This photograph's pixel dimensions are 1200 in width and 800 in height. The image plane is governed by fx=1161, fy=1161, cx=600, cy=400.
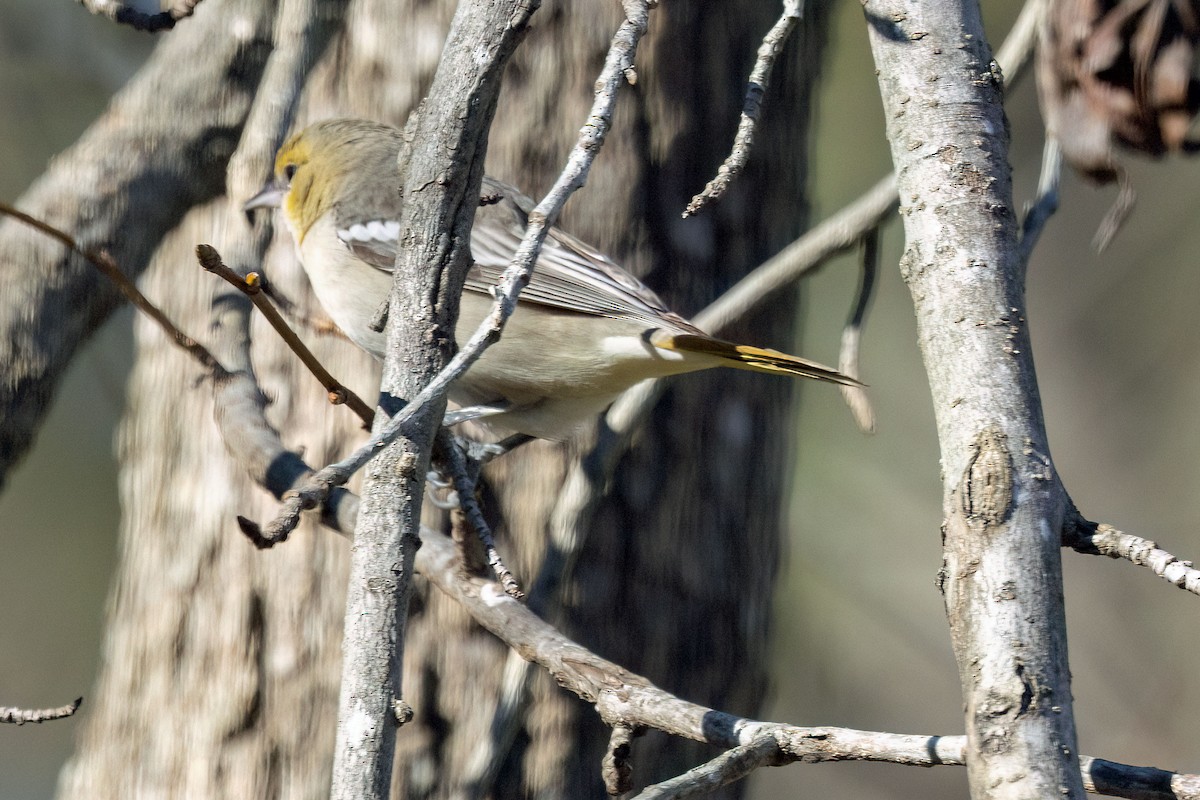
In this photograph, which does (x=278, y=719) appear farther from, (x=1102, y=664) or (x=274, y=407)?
(x=1102, y=664)

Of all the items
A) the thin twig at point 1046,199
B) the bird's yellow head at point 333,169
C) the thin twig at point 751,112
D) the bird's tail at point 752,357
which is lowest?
the thin twig at point 751,112

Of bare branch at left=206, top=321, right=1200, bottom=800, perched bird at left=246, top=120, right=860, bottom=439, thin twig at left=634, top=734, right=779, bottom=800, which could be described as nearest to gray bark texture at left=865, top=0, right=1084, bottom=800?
bare branch at left=206, top=321, right=1200, bottom=800

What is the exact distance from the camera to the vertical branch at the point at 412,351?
4.51 feet

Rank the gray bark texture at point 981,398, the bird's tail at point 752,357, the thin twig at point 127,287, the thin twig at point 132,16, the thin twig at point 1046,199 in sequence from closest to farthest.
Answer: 1. the gray bark texture at point 981,398
2. the thin twig at point 127,287
3. the thin twig at point 132,16
4. the thin twig at point 1046,199
5. the bird's tail at point 752,357

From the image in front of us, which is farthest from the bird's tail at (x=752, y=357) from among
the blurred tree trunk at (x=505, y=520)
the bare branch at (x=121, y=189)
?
the bare branch at (x=121, y=189)

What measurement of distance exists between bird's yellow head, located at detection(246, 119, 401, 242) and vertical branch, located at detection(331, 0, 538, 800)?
4.91 ft

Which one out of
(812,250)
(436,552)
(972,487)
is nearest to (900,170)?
(972,487)

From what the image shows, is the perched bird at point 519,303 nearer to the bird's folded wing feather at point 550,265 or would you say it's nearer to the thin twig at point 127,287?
the bird's folded wing feather at point 550,265

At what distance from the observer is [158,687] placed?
2.81m

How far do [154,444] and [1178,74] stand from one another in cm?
243

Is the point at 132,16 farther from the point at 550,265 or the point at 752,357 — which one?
the point at 752,357

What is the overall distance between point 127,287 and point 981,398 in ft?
4.24

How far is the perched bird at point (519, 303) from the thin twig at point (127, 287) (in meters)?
0.40

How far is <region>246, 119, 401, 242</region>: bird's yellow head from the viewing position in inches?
117
